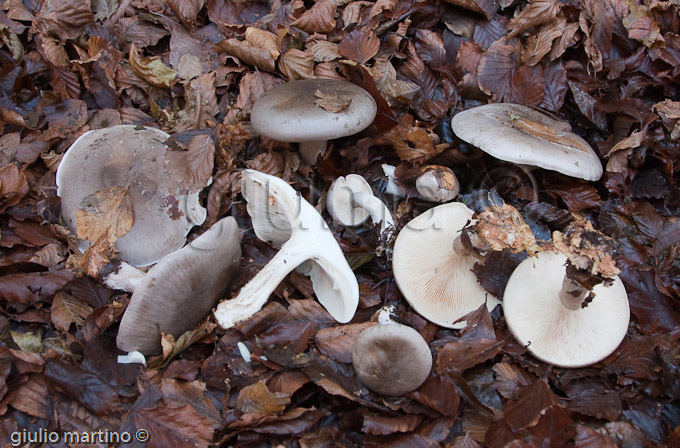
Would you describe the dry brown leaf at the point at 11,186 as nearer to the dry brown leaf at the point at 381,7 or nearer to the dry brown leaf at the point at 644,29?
the dry brown leaf at the point at 381,7

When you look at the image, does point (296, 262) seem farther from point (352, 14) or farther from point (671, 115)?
point (671, 115)

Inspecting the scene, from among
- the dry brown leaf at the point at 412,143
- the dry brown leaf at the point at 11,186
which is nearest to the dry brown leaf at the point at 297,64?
the dry brown leaf at the point at 412,143

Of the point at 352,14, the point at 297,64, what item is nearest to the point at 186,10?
the point at 297,64

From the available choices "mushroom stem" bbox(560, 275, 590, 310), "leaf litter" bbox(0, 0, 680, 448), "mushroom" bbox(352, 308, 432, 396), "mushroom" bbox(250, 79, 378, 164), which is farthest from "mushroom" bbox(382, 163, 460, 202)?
"mushroom" bbox(352, 308, 432, 396)

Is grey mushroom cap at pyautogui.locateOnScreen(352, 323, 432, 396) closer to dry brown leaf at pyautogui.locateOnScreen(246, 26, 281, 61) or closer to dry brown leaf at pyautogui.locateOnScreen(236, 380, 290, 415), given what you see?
dry brown leaf at pyautogui.locateOnScreen(236, 380, 290, 415)

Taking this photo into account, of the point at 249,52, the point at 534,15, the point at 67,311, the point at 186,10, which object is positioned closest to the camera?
the point at 67,311

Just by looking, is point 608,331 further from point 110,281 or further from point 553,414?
point 110,281
